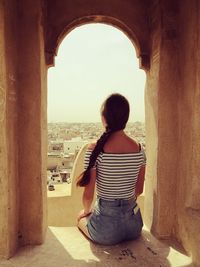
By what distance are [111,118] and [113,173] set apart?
21.9 inches

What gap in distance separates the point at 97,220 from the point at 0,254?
1031 mm

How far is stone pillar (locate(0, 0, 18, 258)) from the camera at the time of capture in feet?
10.7

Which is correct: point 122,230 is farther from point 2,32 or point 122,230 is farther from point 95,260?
point 2,32

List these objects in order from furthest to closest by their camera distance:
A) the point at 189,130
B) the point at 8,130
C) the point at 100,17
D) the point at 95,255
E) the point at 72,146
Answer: the point at 72,146 → the point at 100,17 → the point at 189,130 → the point at 95,255 → the point at 8,130

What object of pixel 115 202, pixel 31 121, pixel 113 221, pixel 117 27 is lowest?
pixel 113 221

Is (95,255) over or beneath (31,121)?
beneath

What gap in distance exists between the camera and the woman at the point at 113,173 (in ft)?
11.1

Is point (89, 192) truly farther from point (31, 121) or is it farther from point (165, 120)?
point (165, 120)

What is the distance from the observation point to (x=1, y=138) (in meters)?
3.26

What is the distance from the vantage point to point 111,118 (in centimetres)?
338

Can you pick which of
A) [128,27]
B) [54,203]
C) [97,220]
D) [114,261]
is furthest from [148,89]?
[54,203]

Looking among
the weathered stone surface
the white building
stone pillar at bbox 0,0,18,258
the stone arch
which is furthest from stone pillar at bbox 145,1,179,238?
the white building

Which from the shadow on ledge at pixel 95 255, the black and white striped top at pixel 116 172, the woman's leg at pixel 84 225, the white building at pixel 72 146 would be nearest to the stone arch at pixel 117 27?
the black and white striped top at pixel 116 172

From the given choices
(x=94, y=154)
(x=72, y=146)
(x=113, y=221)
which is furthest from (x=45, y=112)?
(x=72, y=146)
